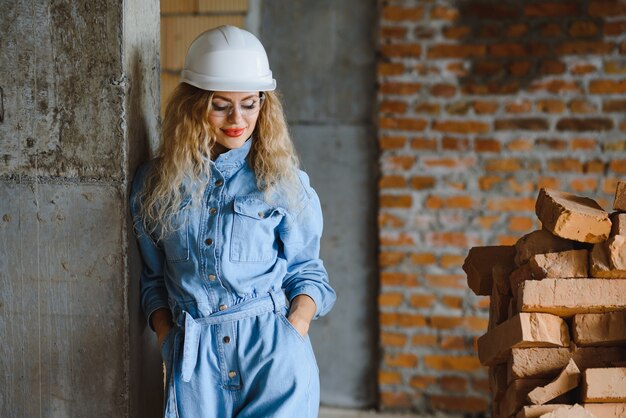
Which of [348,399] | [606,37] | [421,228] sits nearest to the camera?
[606,37]

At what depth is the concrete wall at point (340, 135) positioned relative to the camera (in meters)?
3.53

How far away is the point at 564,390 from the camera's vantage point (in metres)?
1.81

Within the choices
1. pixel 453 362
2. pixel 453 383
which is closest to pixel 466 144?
pixel 453 362

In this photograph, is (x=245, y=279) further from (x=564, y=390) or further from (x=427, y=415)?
(x=427, y=415)

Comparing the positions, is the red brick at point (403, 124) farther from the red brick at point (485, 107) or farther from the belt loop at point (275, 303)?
the belt loop at point (275, 303)

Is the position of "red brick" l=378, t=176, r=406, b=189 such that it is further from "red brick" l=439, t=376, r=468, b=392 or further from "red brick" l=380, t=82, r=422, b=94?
"red brick" l=439, t=376, r=468, b=392

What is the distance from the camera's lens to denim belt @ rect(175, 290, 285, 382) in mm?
1790

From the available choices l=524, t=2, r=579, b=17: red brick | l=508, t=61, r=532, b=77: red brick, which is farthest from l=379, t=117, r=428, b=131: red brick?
l=524, t=2, r=579, b=17: red brick

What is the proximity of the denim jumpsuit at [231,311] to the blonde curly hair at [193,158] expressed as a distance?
0.03 metres

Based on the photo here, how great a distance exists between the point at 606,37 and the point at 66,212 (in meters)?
2.49

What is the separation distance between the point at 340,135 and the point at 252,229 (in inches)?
70.3

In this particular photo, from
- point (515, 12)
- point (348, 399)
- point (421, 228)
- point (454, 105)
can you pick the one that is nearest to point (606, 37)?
point (515, 12)

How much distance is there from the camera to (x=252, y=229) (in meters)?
1.86

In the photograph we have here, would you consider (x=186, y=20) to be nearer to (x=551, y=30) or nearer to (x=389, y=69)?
(x=389, y=69)
